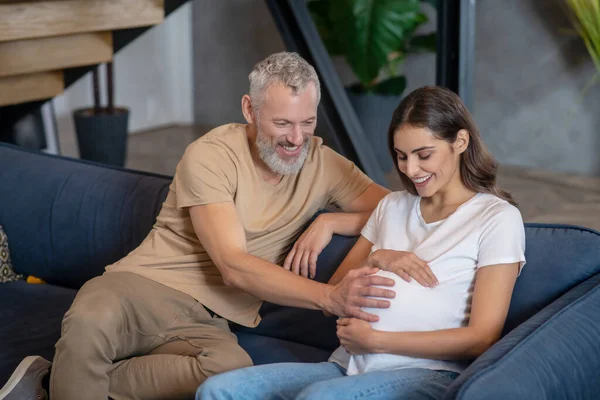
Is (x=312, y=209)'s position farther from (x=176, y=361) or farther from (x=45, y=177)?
(x=45, y=177)

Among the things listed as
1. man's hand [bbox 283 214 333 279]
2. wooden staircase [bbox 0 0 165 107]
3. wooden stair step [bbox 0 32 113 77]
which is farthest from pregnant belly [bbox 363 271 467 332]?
wooden stair step [bbox 0 32 113 77]

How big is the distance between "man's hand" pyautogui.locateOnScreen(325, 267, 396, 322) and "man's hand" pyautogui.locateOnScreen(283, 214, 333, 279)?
27cm

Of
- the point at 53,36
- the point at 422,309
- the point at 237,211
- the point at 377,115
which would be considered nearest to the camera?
the point at 422,309

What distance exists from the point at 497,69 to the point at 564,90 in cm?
43

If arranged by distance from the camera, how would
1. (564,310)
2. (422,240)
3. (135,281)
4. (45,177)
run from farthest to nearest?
1. (45,177)
2. (135,281)
3. (422,240)
4. (564,310)

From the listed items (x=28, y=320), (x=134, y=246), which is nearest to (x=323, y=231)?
(x=134, y=246)

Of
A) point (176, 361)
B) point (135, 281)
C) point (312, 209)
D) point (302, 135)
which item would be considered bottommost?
point (176, 361)

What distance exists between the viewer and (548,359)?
1.75 m

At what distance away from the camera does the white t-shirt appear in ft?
6.21

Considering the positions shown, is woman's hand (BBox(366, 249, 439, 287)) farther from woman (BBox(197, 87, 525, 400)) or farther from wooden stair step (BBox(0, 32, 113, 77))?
wooden stair step (BBox(0, 32, 113, 77))

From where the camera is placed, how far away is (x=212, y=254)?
219 centimetres

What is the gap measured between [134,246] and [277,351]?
0.63m

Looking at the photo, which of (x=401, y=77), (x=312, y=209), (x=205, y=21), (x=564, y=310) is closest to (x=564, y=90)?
(x=401, y=77)

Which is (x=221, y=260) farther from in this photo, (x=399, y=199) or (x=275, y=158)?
(x=399, y=199)
